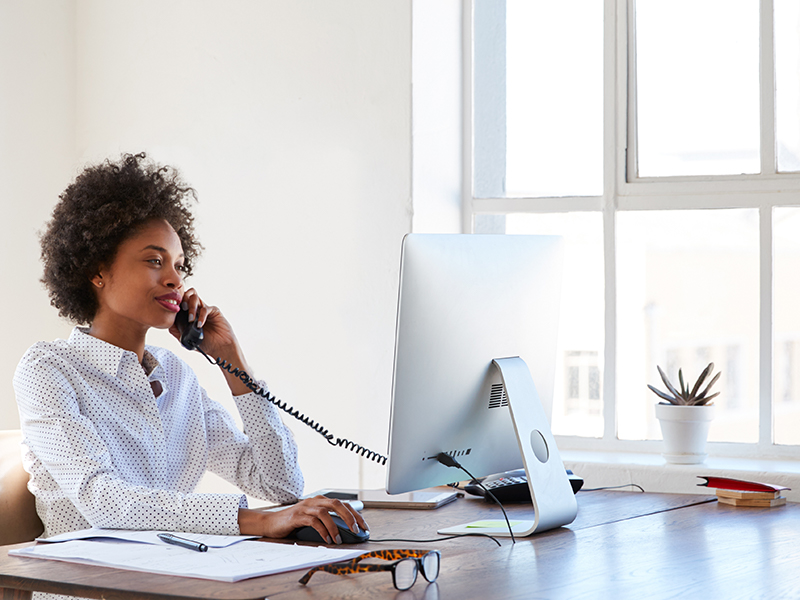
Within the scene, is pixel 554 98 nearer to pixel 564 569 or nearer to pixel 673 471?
pixel 673 471

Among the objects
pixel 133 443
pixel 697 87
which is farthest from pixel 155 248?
pixel 697 87

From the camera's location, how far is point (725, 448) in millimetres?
2674

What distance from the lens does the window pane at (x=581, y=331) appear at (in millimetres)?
2842

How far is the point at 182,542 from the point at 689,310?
5.94 ft

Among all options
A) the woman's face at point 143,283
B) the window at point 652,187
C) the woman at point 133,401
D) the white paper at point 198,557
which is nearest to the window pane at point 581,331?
the window at point 652,187

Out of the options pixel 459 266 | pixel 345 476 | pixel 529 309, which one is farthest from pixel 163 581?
pixel 345 476

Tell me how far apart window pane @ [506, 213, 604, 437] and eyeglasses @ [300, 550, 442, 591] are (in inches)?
64.8

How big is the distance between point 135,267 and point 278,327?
100 centimetres

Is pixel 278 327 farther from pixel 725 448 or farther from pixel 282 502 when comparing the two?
pixel 725 448

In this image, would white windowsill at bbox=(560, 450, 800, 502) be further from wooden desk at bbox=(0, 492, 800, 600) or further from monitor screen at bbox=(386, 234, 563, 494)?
monitor screen at bbox=(386, 234, 563, 494)

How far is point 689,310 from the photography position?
9.00ft

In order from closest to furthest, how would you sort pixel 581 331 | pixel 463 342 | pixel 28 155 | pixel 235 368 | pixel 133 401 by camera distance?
pixel 463 342 < pixel 133 401 < pixel 235 368 < pixel 581 331 < pixel 28 155

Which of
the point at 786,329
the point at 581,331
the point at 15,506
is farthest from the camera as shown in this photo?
the point at 581,331

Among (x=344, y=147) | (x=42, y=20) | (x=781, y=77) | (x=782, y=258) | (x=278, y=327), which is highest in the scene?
(x=42, y=20)
